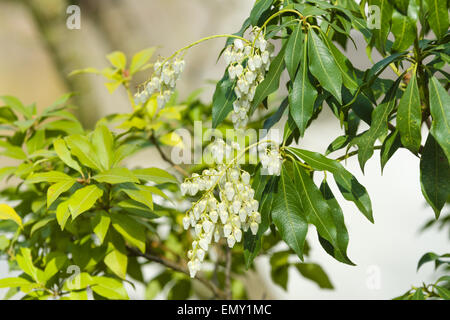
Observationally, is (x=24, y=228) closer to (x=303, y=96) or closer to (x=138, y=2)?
(x=303, y=96)

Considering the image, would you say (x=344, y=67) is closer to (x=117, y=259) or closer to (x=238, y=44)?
(x=238, y=44)

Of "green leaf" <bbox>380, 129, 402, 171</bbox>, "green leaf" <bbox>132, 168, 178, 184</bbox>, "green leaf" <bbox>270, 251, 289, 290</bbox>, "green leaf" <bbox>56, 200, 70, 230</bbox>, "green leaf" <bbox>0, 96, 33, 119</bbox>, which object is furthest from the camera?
"green leaf" <bbox>270, 251, 289, 290</bbox>

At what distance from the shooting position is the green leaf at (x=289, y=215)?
82 cm

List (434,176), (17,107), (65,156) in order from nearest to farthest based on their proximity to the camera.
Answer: (434,176) < (65,156) < (17,107)

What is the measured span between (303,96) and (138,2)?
7.24 ft

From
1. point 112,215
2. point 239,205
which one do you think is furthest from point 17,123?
point 239,205

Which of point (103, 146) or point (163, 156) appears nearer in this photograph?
point (103, 146)

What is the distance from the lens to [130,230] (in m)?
1.07

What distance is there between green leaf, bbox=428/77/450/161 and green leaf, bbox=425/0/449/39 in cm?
9

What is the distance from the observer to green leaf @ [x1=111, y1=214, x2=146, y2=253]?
1.06m

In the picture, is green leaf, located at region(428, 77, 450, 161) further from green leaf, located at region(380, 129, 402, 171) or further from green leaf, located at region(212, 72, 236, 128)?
green leaf, located at region(212, 72, 236, 128)

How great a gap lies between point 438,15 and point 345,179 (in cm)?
30

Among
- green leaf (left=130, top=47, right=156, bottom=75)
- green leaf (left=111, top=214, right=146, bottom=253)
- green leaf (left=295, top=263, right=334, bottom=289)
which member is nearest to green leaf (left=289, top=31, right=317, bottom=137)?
green leaf (left=111, top=214, right=146, bottom=253)

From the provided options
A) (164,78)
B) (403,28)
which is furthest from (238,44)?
(403,28)
